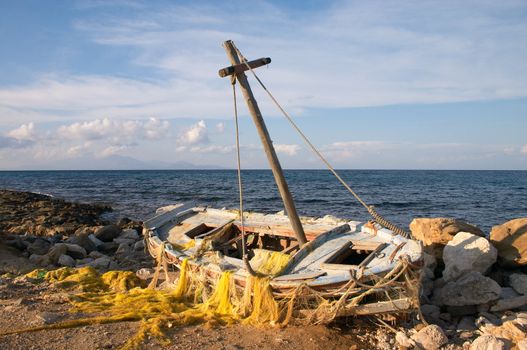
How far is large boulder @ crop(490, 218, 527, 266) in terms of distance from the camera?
9.59 meters

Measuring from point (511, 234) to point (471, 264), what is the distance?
1962mm

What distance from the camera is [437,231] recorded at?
10.5 m

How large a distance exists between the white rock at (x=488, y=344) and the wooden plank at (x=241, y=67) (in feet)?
21.0

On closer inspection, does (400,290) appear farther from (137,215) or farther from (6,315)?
(137,215)

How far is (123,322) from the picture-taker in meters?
7.43

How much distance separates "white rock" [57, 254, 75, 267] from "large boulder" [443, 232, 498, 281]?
1045 cm

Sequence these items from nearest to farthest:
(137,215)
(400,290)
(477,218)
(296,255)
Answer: (400,290)
(296,255)
(477,218)
(137,215)

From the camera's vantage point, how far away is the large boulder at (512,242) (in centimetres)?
959

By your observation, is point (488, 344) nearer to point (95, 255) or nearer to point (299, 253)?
point (299, 253)

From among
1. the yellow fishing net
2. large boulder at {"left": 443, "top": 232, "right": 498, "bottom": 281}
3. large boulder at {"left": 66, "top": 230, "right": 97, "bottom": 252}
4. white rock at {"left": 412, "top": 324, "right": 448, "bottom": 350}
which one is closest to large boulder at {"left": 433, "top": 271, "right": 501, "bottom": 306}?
large boulder at {"left": 443, "top": 232, "right": 498, "bottom": 281}

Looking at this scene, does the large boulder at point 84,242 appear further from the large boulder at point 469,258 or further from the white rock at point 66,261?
the large boulder at point 469,258

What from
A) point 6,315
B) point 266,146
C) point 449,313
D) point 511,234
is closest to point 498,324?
point 449,313

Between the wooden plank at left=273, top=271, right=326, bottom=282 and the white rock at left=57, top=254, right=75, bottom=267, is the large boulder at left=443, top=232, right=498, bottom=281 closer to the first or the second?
the wooden plank at left=273, top=271, right=326, bottom=282

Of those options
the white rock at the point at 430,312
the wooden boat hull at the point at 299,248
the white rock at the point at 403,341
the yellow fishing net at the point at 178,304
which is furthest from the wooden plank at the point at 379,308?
the white rock at the point at 430,312
